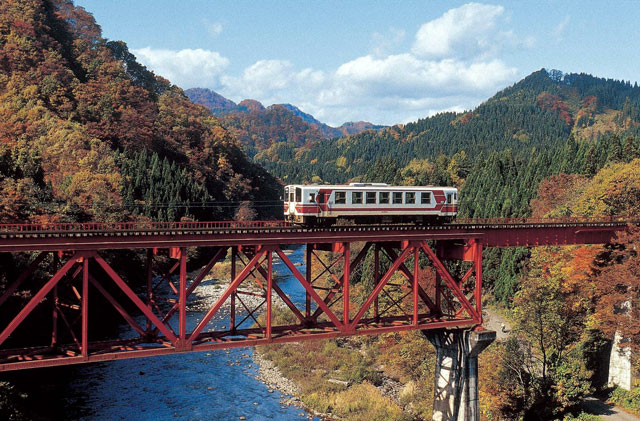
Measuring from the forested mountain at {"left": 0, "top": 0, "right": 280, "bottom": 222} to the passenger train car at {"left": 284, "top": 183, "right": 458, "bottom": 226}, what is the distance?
3176 centimetres

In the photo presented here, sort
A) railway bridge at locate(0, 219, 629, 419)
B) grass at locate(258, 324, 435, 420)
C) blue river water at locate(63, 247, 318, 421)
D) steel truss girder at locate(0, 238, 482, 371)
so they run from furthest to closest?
grass at locate(258, 324, 435, 420)
blue river water at locate(63, 247, 318, 421)
railway bridge at locate(0, 219, 629, 419)
steel truss girder at locate(0, 238, 482, 371)

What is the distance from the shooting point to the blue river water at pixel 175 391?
41.7 m

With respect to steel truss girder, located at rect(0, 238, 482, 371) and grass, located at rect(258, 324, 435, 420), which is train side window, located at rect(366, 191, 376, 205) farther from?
grass, located at rect(258, 324, 435, 420)

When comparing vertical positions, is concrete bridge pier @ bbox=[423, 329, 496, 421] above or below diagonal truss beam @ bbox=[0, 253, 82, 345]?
below

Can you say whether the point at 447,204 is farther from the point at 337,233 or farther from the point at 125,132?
the point at 125,132

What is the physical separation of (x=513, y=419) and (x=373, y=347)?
18.9 metres

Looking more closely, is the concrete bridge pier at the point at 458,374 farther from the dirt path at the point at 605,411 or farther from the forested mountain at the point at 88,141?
the forested mountain at the point at 88,141

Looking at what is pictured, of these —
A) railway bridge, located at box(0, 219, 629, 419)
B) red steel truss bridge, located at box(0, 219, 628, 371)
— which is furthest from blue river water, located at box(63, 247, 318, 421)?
railway bridge, located at box(0, 219, 629, 419)

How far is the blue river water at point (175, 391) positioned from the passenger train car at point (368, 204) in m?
18.1

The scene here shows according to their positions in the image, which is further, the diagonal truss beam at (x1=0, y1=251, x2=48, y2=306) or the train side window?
the train side window

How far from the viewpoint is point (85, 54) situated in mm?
119938

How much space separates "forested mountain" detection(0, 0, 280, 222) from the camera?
6719 centimetres

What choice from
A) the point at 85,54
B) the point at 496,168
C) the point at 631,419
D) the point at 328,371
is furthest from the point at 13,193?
the point at 496,168

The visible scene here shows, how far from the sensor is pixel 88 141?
87.8m
